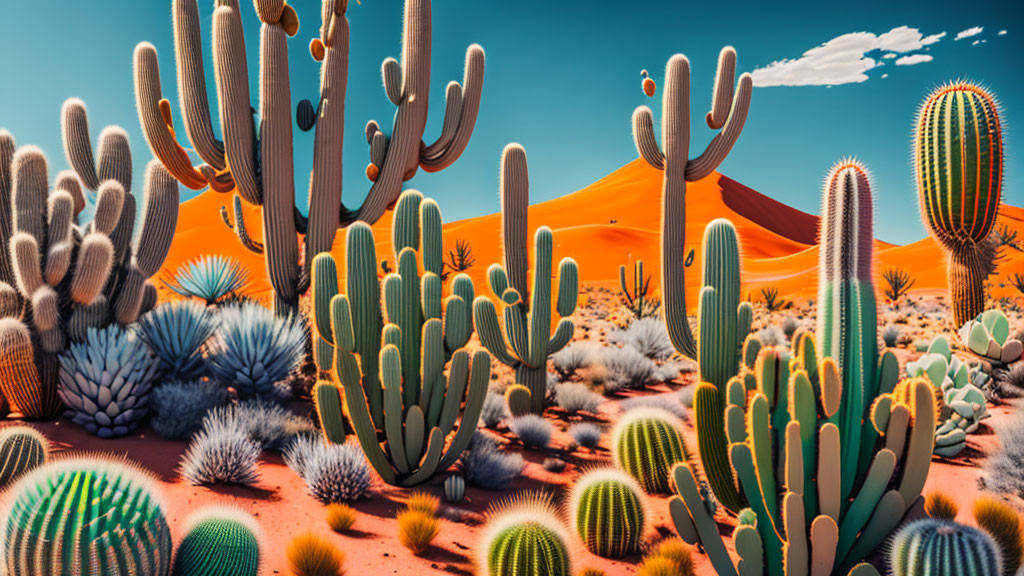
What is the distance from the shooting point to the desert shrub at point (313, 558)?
3932mm

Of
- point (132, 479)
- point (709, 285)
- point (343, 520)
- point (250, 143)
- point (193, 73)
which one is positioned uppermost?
point (193, 73)

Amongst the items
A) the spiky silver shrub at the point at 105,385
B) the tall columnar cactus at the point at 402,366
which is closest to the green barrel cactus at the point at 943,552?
the tall columnar cactus at the point at 402,366

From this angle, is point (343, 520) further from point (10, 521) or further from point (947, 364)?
point (947, 364)

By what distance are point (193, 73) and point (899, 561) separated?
966cm

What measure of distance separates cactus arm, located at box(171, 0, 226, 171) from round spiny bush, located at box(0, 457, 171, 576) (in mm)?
6482

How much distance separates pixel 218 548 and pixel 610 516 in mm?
2704

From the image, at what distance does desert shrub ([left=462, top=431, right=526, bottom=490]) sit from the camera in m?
5.86

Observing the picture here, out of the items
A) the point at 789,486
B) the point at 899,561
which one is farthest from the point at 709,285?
the point at 899,561

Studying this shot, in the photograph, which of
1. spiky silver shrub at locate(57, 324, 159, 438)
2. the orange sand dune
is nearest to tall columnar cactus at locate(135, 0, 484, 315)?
spiky silver shrub at locate(57, 324, 159, 438)

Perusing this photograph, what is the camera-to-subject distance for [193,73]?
8539 millimetres

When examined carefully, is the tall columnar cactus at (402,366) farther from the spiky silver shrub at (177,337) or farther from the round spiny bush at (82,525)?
the spiky silver shrub at (177,337)

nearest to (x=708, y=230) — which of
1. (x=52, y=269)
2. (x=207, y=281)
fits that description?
(x=52, y=269)

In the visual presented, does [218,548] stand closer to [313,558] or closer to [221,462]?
[313,558]

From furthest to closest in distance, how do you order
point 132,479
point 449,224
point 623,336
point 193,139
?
point 449,224
point 623,336
point 193,139
point 132,479
